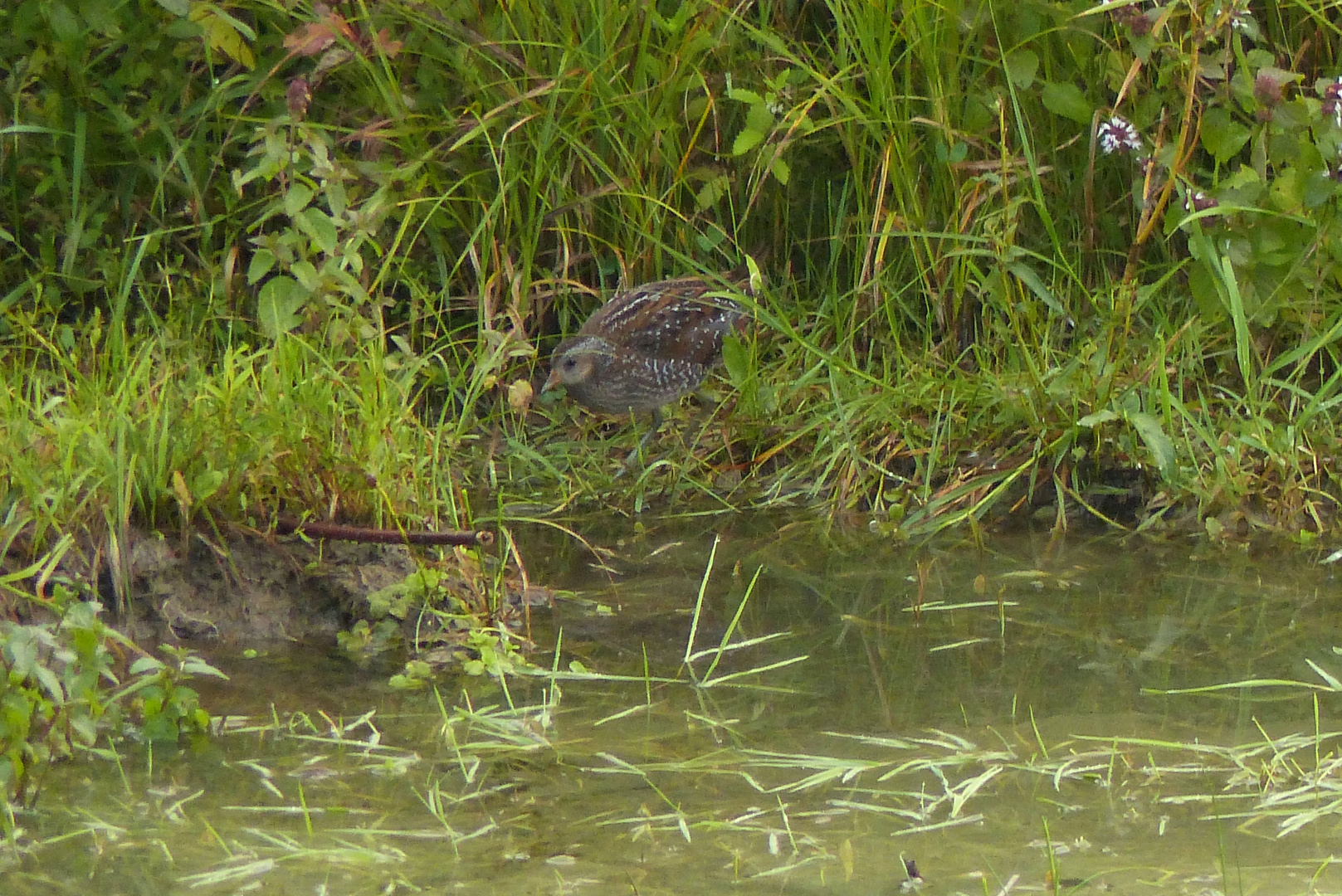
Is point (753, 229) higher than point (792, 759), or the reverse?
point (753, 229)

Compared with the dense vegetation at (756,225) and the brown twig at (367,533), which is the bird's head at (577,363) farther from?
the brown twig at (367,533)

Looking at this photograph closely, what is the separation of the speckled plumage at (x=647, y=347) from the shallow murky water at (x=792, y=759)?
1002 millimetres

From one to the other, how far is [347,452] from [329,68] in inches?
66.4

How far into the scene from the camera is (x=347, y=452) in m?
3.90

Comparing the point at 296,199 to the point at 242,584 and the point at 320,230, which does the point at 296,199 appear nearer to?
the point at 320,230

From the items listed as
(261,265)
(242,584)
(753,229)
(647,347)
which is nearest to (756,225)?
(753,229)

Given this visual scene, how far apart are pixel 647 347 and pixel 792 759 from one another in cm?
229

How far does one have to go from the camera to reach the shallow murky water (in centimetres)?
254

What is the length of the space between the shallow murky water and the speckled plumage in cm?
100

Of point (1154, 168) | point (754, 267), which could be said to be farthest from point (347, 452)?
point (1154, 168)

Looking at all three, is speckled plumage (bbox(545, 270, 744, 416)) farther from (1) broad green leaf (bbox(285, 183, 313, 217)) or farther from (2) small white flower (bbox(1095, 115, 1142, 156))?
(2) small white flower (bbox(1095, 115, 1142, 156))

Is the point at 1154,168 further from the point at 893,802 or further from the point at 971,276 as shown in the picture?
the point at 893,802

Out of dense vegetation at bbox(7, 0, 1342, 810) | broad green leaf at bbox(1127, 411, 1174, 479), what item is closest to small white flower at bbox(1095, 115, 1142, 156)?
dense vegetation at bbox(7, 0, 1342, 810)

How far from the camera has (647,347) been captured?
5113 mm
